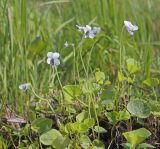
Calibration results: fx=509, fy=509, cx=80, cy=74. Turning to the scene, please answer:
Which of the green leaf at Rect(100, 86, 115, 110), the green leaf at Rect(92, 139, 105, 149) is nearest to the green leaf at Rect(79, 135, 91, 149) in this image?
the green leaf at Rect(92, 139, 105, 149)

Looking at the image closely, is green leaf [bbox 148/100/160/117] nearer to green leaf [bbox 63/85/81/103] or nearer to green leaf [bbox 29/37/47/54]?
green leaf [bbox 63/85/81/103]

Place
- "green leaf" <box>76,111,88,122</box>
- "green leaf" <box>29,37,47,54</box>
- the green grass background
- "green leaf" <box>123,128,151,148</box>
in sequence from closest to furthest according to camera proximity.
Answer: "green leaf" <box>123,128,151,148</box> → "green leaf" <box>76,111,88,122</box> → the green grass background → "green leaf" <box>29,37,47,54</box>

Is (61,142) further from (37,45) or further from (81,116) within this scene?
(37,45)

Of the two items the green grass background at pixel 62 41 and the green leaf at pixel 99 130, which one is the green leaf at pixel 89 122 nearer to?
the green leaf at pixel 99 130

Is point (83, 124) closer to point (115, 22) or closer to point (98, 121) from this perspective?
point (98, 121)

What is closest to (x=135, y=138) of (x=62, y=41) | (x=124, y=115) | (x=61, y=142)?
(x=124, y=115)

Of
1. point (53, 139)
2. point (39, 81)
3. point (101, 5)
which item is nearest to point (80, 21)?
point (101, 5)
